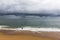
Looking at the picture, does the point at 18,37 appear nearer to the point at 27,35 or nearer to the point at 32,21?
the point at 27,35

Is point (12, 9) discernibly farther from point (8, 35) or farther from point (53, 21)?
point (53, 21)

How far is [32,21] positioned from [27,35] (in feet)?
0.42

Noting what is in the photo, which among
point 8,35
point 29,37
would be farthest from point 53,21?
point 8,35

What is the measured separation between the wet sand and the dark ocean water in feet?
0.21

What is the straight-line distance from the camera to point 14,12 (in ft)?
2.63

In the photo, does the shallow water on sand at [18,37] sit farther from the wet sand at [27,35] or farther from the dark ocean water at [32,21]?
the dark ocean water at [32,21]

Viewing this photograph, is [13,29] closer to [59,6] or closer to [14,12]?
[14,12]

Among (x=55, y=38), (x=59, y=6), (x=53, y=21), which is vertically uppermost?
(x=59, y=6)

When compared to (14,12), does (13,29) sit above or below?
below

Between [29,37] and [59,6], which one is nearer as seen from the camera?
[29,37]

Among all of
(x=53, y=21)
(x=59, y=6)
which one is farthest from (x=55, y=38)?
(x=59, y=6)

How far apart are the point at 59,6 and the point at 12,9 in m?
0.34

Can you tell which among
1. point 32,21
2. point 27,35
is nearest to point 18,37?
point 27,35

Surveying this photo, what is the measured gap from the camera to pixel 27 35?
0.70 metres
